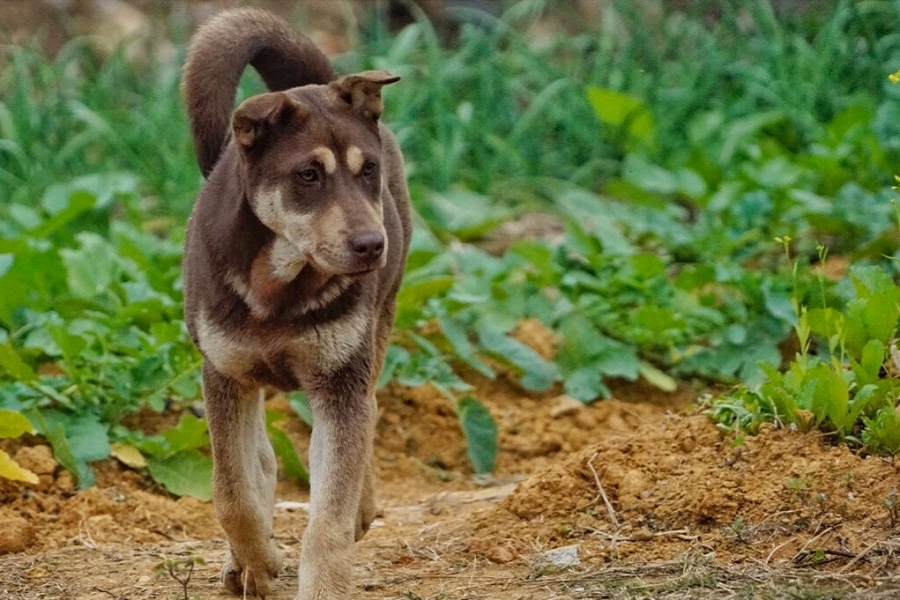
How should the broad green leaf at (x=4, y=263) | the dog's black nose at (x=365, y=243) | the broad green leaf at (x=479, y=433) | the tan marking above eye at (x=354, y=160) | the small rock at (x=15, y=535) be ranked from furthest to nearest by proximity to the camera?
the broad green leaf at (x=479, y=433)
the broad green leaf at (x=4, y=263)
the small rock at (x=15, y=535)
the tan marking above eye at (x=354, y=160)
the dog's black nose at (x=365, y=243)

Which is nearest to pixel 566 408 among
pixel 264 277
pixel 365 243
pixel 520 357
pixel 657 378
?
pixel 520 357

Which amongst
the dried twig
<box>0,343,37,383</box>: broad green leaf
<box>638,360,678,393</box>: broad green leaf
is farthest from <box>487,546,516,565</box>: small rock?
<box>638,360,678,393</box>: broad green leaf

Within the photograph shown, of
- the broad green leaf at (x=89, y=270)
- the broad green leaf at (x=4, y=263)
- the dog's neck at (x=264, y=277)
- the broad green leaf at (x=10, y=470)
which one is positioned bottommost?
the broad green leaf at (x=89, y=270)

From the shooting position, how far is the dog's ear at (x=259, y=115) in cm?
489

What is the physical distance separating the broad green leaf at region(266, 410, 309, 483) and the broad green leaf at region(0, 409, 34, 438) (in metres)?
1.33

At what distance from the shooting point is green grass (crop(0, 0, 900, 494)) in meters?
7.26

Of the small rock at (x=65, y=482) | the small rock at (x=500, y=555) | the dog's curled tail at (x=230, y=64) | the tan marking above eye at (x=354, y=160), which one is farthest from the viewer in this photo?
the small rock at (x=65, y=482)

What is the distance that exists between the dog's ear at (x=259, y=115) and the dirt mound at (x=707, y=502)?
73.3 inches

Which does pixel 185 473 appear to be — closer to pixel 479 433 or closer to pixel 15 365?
pixel 15 365

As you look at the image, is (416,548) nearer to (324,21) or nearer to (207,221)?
(207,221)

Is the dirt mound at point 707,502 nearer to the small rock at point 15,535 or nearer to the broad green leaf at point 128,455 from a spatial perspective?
the broad green leaf at point 128,455

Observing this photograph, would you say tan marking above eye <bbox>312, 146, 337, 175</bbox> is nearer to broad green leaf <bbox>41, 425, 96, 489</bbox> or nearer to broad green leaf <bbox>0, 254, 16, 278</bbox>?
broad green leaf <bbox>41, 425, 96, 489</bbox>

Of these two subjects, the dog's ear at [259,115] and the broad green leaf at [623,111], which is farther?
the broad green leaf at [623,111]

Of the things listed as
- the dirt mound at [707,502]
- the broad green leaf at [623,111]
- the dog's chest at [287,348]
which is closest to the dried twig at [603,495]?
the dirt mound at [707,502]
